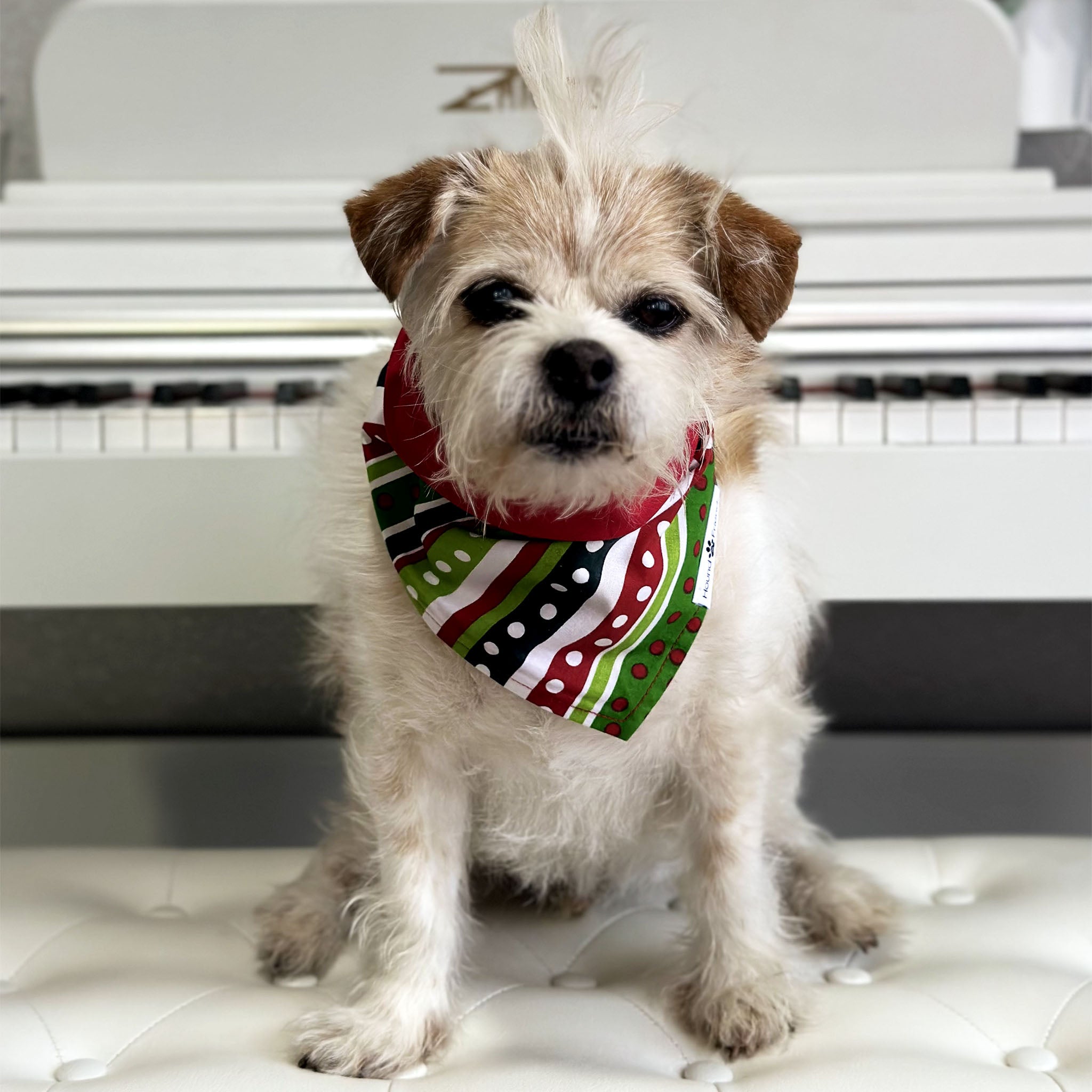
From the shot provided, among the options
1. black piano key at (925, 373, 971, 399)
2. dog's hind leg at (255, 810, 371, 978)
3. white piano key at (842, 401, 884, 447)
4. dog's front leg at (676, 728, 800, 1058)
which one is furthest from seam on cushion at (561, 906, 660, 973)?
black piano key at (925, 373, 971, 399)

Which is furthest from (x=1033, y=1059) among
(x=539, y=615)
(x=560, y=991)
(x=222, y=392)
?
(x=222, y=392)

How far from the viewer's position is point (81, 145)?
4.99 feet

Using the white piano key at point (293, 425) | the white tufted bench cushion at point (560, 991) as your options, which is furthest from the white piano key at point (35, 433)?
the white tufted bench cushion at point (560, 991)

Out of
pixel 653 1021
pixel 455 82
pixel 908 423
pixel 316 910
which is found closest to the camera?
pixel 653 1021

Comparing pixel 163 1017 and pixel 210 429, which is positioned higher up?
pixel 210 429

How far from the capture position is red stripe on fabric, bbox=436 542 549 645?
93cm

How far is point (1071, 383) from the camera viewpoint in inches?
50.3

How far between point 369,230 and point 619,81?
246 mm

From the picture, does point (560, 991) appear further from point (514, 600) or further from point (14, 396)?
point (14, 396)

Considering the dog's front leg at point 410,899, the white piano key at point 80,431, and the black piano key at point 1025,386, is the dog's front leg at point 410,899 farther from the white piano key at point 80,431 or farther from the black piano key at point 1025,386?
the black piano key at point 1025,386

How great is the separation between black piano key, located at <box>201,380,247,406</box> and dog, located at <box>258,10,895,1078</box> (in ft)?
0.74

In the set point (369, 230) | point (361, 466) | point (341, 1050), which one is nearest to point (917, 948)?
point (341, 1050)

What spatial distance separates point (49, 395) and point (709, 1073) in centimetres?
97

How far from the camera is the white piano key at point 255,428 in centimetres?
128
